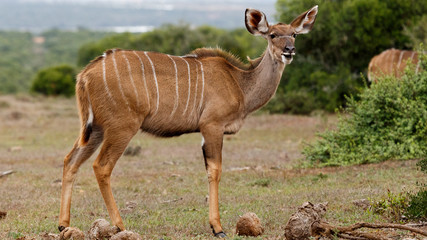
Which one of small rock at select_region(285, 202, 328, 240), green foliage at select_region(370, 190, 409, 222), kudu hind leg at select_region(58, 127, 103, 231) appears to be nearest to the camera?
small rock at select_region(285, 202, 328, 240)

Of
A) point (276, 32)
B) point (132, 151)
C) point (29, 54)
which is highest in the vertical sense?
point (276, 32)

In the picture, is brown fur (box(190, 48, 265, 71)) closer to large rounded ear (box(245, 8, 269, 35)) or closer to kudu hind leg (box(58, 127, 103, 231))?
large rounded ear (box(245, 8, 269, 35))

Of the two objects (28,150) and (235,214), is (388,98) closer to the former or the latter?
(235,214)

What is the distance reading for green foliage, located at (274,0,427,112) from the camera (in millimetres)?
18047

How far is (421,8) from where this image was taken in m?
18.1

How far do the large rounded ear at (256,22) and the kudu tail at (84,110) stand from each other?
183 cm

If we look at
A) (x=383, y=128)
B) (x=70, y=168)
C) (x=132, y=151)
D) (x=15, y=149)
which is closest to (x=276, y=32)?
(x=70, y=168)

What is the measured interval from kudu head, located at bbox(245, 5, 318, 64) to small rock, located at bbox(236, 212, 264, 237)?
5.49 ft

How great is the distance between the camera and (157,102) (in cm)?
596

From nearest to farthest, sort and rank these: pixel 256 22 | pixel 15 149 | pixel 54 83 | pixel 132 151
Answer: pixel 256 22 < pixel 132 151 < pixel 15 149 < pixel 54 83

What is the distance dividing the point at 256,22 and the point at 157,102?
1.44 meters

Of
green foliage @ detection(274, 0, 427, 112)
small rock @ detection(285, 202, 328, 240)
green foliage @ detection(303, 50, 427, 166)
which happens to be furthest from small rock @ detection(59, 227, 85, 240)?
green foliage @ detection(274, 0, 427, 112)

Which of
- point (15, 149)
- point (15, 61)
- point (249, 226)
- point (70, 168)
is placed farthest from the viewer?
point (15, 61)

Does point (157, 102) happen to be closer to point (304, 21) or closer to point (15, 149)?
point (304, 21)
